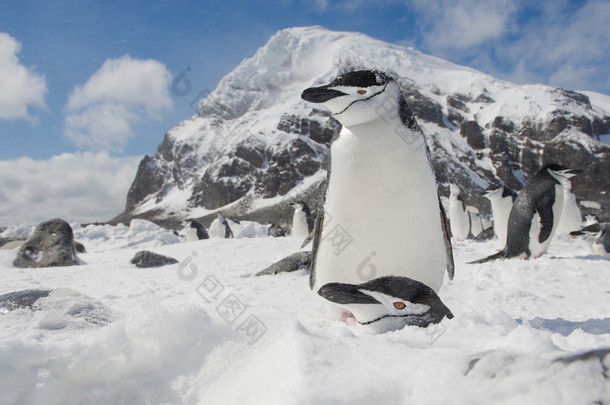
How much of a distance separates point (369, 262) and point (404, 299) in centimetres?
53

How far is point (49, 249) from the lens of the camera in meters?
8.39

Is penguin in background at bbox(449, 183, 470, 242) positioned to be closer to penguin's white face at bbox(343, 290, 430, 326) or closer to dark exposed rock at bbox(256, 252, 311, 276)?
dark exposed rock at bbox(256, 252, 311, 276)

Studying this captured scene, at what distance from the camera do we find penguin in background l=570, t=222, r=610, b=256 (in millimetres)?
6047

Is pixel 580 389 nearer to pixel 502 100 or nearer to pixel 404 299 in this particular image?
pixel 404 299

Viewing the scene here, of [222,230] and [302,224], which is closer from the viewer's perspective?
[302,224]

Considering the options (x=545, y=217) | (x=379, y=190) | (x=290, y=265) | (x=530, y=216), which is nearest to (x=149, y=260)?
(x=290, y=265)

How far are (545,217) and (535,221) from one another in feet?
0.45

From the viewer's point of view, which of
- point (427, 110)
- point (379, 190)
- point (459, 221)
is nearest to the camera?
point (379, 190)

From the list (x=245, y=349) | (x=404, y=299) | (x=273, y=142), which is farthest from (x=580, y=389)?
(x=273, y=142)

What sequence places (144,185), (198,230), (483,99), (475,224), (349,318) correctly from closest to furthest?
(349,318), (475,224), (198,230), (483,99), (144,185)

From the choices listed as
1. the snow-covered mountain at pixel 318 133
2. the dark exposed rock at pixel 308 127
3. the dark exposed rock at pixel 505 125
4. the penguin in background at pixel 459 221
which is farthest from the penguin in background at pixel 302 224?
the dark exposed rock at pixel 505 125

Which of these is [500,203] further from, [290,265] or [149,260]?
[149,260]

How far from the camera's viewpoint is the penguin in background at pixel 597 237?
238 inches

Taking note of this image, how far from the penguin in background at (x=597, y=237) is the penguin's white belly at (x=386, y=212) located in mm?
5093
